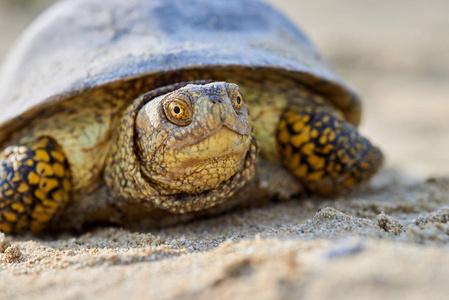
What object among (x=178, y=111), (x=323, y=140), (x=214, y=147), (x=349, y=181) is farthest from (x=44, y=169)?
(x=349, y=181)

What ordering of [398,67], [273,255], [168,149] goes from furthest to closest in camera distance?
[398,67] < [168,149] < [273,255]

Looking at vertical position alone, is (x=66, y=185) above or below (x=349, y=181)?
above

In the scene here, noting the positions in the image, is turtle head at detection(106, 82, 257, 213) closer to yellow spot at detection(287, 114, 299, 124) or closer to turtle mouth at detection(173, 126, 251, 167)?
turtle mouth at detection(173, 126, 251, 167)

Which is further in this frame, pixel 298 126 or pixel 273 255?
pixel 298 126

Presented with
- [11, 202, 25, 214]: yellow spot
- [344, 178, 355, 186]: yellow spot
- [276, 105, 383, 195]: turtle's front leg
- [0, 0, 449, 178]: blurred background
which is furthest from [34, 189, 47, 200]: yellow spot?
[0, 0, 449, 178]: blurred background

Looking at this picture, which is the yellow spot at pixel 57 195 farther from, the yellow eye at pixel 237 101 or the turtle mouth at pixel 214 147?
the yellow eye at pixel 237 101

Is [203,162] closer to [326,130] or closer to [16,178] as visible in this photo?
[326,130]

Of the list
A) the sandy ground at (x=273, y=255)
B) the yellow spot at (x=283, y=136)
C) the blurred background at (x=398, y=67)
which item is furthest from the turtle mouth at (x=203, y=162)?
the blurred background at (x=398, y=67)
